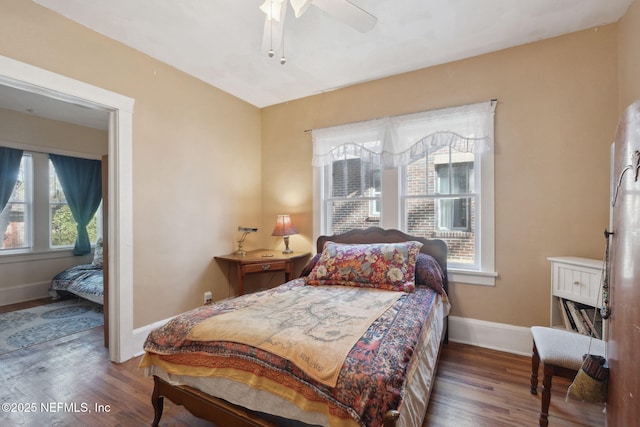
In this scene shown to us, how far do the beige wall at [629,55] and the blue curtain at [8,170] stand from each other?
6525 millimetres

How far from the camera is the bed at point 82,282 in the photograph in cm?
364

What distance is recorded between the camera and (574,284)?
6.87 ft

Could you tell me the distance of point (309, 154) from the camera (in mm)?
3568

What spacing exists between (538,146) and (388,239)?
4.97 feet

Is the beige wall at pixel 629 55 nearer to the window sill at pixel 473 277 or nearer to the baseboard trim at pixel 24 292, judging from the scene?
the window sill at pixel 473 277

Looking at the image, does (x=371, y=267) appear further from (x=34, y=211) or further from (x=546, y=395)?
(x=34, y=211)

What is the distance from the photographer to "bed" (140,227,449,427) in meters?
1.11

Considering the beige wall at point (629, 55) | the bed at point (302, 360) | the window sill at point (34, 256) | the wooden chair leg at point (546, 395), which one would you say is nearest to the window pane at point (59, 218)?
the window sill at point (34, 256)

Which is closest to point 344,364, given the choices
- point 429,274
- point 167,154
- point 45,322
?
point 429,274

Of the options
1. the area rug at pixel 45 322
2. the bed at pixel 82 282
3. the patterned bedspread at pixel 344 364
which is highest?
the patterned bedspread at pixel 344 364

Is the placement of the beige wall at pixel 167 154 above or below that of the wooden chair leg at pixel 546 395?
above

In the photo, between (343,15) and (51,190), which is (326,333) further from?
(51,190)

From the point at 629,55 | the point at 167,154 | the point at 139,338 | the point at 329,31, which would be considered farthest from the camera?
the point at 167,154

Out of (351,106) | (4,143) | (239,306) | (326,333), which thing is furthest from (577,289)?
(4,143)
